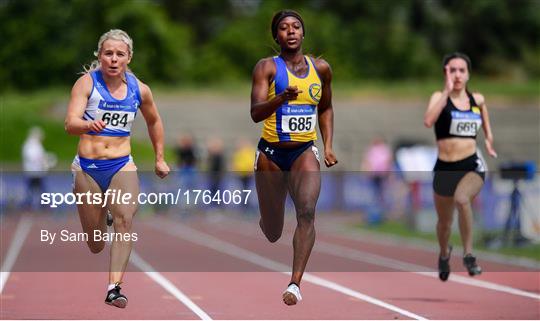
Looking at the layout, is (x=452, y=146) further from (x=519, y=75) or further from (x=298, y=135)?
(x=519, y=75)

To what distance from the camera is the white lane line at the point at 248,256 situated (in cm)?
1237

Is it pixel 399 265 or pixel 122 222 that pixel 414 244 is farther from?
pixel 122 222

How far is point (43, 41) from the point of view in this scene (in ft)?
132

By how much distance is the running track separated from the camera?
11.2 meters

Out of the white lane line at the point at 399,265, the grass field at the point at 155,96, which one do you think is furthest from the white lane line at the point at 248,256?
the grass field at the point at 155,96

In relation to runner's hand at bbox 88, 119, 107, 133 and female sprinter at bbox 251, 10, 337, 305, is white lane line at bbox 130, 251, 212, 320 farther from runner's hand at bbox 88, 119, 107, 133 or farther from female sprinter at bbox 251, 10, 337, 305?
runner's hand at bbox 88, 119, 107, 133

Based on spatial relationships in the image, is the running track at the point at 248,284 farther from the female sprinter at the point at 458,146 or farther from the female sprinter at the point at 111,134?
the female sprinter at the point at 458,146

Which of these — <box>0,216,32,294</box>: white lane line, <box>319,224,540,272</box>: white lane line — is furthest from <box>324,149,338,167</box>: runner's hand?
<box>319,224,540,272</box>: white lane line

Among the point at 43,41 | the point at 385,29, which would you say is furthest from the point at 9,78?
the point at 385,29

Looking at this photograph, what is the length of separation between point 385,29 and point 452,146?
59220 mm

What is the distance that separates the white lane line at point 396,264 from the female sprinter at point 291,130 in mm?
1184

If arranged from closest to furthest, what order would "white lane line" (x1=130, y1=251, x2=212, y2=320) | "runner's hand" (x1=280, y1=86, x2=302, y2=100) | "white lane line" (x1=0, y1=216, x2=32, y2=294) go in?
"runner's hand" (x1=280, y1=86, x2=302, y2=100)
"white lane line" (x1=130, y1=251, x2=212, y2=320)
"white lane line" (x1=0, y1=216, x2=32, y2=294)

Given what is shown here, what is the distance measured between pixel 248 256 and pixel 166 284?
5.15 meters

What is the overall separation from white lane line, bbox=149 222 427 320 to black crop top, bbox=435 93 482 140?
163cm
